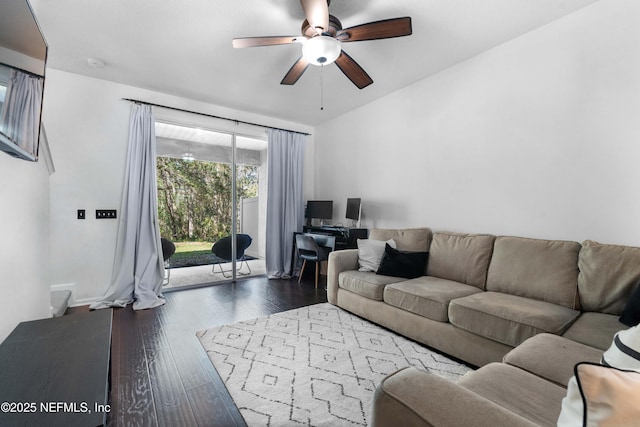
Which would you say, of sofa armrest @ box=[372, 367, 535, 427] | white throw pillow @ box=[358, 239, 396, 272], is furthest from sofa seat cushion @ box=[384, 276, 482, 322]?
sofa armrest @ box=[372, 367, 535, 427]

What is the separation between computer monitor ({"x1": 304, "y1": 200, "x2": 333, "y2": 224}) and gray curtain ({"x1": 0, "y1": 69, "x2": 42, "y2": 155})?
11.5 feet

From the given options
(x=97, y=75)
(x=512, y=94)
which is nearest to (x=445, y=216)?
(x=512, y=94)

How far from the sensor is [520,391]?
107cm

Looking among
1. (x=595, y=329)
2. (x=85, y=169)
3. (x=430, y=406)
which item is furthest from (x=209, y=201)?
(x=595, y=329)

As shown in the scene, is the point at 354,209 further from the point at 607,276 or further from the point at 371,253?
the point at 607,276

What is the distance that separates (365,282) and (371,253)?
43 centimetres

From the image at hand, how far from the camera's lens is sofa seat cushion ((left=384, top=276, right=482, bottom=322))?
2.18 meters

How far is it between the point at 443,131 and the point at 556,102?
102 centimetres

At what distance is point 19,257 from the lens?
4.85ft

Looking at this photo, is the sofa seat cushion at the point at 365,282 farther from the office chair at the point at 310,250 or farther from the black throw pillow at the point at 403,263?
the office chair at the point at 310,250

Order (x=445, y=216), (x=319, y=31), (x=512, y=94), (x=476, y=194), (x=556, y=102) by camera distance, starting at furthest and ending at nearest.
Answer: (x=445, y=216) < (x=476, y=194) < (x=512, y=94) < (x=556, y=102) < (x=319, y=31)

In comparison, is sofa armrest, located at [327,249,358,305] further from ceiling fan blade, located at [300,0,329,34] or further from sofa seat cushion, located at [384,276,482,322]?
ceiling fan blade, located at [300,0,329,34]

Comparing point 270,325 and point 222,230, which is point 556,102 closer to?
point 270,325

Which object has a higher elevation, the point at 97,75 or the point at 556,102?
the point at 97,75
